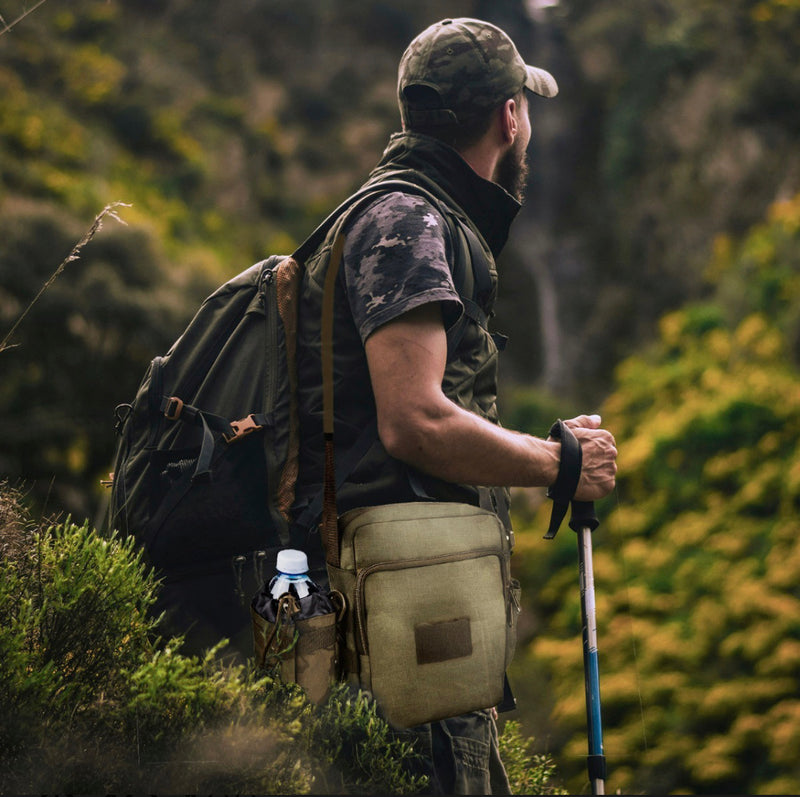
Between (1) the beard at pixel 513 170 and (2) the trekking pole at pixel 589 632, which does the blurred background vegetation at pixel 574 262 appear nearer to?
(2) the trekking pole at pixel 589 632

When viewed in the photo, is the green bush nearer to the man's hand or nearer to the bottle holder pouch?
the bottle holder pouch

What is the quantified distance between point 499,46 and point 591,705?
1.84 meters

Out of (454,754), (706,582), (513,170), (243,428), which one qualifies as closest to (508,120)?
(513,170)

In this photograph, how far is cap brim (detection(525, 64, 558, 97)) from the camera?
2.57 m

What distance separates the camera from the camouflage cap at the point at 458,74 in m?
2.42

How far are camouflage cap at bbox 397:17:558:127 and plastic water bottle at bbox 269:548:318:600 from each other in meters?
1.23

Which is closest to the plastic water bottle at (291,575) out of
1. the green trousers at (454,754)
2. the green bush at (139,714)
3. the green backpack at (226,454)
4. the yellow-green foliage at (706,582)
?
the green backpack at (226,454)

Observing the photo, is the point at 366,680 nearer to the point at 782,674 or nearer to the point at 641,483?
the point at 782,674

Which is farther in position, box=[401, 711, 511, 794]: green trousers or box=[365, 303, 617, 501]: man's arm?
box=[401, 711, 511, 794]: green trousers

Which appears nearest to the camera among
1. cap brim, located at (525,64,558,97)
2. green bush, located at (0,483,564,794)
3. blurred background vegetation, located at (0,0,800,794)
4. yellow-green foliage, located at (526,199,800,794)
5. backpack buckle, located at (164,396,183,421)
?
green bush, located at (0,483,564,794)

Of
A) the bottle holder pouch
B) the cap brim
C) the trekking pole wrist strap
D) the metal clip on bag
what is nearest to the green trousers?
the metal clip on bag

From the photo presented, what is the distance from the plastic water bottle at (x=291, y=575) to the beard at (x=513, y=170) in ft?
4.01

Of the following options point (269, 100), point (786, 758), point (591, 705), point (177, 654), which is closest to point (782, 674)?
point (786, 758)

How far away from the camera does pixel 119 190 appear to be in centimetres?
1020
